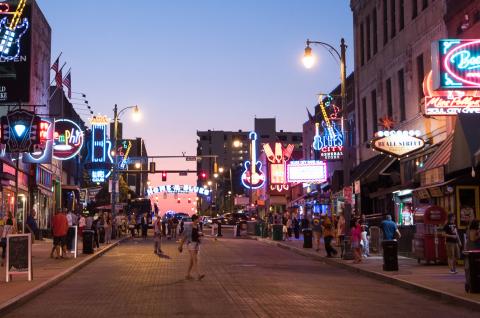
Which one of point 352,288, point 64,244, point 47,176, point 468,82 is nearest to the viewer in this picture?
point 352,288

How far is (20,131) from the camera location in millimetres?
25938

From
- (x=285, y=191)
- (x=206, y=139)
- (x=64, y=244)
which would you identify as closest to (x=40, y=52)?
(x=64, y=244)

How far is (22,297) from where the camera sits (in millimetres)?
14883

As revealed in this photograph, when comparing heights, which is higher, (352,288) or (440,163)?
(440,163)

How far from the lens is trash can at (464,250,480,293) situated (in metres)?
14.9

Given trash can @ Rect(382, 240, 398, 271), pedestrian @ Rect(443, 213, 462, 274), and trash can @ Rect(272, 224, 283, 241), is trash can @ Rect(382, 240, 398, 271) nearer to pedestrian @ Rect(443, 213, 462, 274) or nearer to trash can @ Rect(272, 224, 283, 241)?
pedestrian @ Rect(443, 213, 462, 274)

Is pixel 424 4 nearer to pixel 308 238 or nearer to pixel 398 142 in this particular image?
pixel 398 142

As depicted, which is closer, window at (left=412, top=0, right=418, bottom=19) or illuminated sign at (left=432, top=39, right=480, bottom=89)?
illuminated sign at (left=432, top=39, right=480, bottom=89)

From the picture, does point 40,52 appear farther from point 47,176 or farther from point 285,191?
point 285,191

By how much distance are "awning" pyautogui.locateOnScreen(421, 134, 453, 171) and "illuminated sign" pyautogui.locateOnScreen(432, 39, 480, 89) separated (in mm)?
2172

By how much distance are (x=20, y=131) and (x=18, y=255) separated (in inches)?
348

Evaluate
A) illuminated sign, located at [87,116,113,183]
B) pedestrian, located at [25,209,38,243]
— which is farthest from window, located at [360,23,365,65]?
illuminated sign, located at [87,116,113,183]

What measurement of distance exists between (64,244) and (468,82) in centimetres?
1553

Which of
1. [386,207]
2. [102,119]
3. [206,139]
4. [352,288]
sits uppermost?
[206,139]
